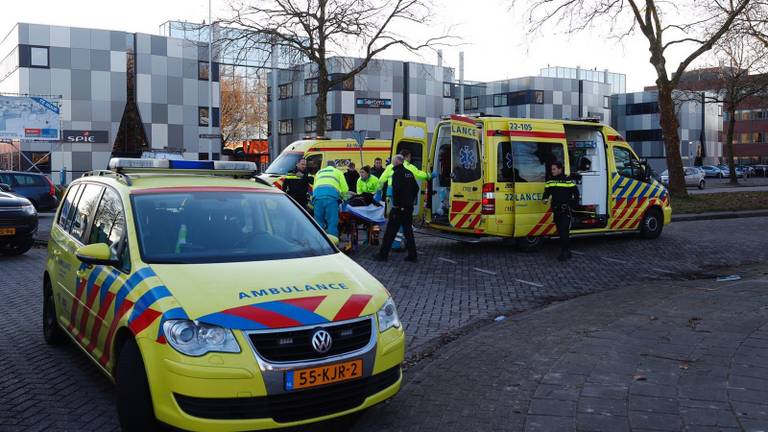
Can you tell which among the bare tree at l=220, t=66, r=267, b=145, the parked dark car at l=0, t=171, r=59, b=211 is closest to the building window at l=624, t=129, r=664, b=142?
the bare tree at l=220, t=66, r=267, b=145

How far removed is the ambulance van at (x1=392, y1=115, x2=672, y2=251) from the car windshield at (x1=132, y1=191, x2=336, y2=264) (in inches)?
288

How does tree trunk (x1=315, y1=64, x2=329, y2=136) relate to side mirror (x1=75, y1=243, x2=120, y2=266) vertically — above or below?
above

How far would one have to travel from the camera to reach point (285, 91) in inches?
2382

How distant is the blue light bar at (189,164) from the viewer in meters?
5.76

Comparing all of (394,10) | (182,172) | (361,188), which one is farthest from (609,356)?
(394,10)

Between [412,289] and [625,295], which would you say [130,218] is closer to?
[412,289]

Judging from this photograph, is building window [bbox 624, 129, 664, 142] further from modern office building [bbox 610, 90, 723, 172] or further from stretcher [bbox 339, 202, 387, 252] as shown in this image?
stretcher [bbox 339, 202, 387, 252]

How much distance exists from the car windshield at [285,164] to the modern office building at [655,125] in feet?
215

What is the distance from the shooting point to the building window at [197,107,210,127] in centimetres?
4666

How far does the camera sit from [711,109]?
81.8 m

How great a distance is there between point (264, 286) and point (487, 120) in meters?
8.82

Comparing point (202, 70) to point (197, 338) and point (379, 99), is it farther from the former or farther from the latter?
point (197, 338)

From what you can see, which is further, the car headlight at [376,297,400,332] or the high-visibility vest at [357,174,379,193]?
the high-visibility vest at [357,174,379,193]

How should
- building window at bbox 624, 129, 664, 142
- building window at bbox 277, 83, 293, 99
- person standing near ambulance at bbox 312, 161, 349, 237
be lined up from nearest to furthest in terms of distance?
person standing near ambulance at bbox 312, 161, 349, 237 < building window at bbox 277, 83, 293, 99 < building window at bbox 624, 129, 664, 142
